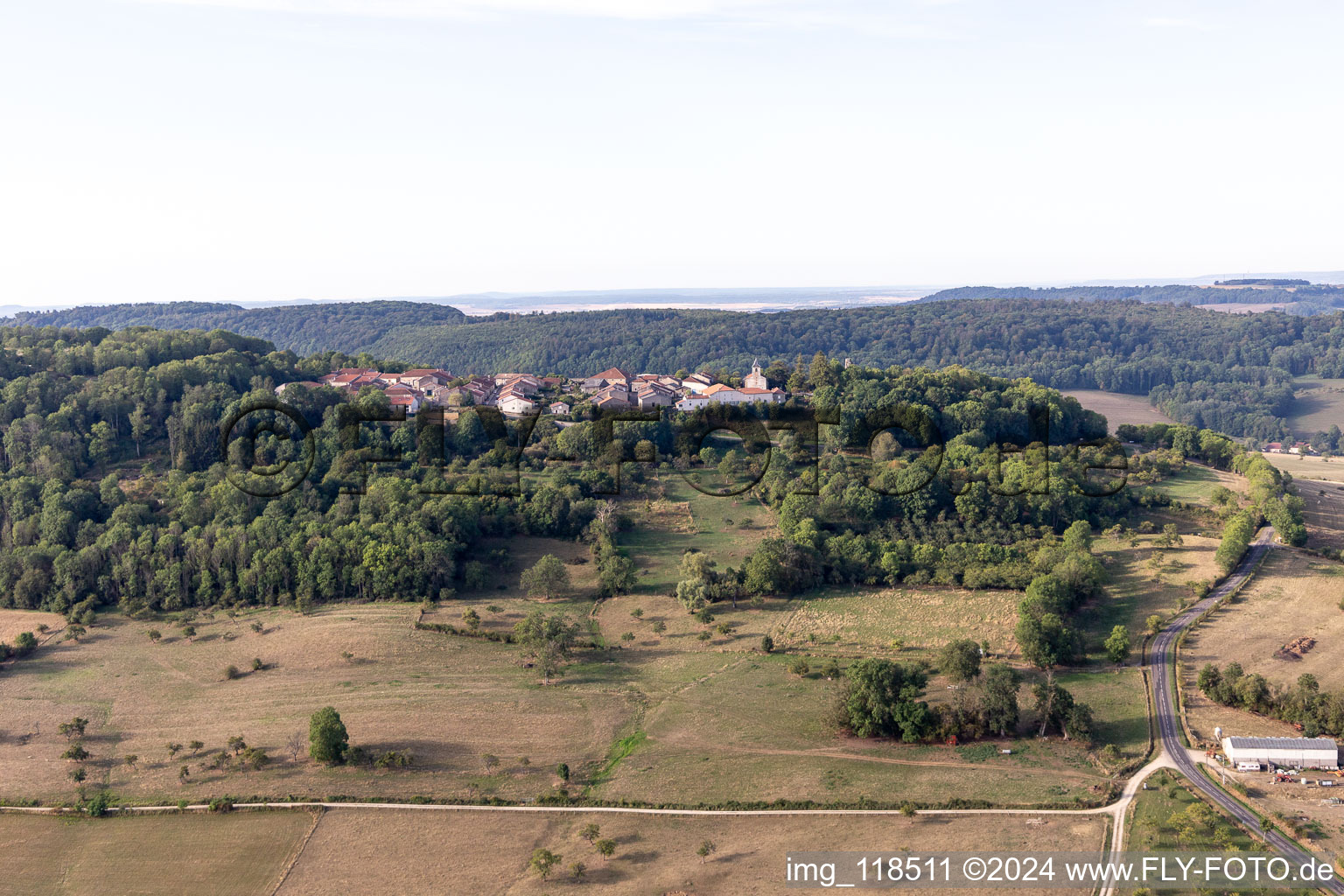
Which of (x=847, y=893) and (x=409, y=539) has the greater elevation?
(x=409, y=539)

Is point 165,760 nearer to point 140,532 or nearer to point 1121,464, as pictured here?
point 140,532

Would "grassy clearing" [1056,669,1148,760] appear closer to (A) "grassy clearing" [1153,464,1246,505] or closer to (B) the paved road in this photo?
(B) the paved road

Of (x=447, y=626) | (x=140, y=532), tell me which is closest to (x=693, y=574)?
(x=447, y=626)

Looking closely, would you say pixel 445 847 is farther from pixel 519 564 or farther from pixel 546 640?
pixel 519 564

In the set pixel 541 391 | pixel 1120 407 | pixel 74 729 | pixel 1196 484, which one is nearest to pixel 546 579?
pixel 74 729

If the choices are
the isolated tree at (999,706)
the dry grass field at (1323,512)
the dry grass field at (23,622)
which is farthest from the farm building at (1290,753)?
the dry grass field at (23,622)

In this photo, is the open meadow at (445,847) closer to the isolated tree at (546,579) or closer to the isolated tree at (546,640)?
the isolated tree at (546,640)
